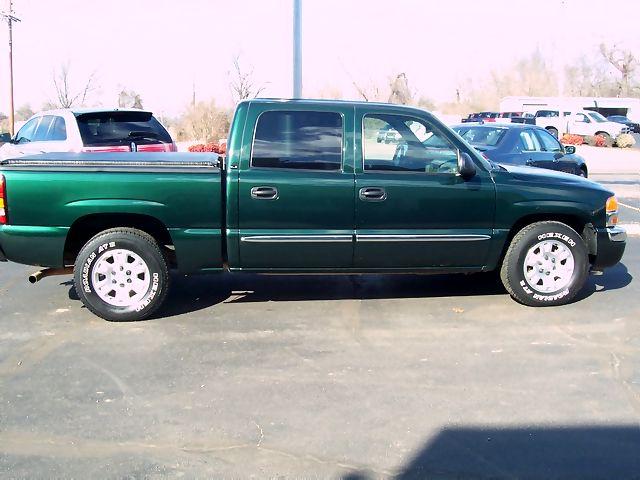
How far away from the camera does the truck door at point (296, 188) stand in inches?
219

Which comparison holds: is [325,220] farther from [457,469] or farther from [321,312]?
[457,469]

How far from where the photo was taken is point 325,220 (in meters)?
5.65

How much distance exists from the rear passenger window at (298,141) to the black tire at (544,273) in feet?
5.91

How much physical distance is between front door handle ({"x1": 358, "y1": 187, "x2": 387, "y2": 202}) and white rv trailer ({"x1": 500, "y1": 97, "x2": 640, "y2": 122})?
43533 mm

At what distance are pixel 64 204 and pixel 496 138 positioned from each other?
834cm

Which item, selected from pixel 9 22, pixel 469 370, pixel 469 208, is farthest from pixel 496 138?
pixel 9 22

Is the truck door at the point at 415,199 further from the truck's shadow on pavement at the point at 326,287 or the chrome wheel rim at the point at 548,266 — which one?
the truck's shadow on pavement at the point at 326,287

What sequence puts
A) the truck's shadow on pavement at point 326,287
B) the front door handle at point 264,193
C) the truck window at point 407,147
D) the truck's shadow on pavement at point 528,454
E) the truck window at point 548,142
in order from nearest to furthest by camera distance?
the truck's shadow on pavement at point 528,454 < the front door handle at point 264,193 < the truck window at point 407,147 < the truck's shadow on pavement at point 326,287 < the truck window at point 548,142

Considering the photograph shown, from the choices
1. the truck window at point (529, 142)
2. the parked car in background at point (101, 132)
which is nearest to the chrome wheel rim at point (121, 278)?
the parked car in background at point (101, 132)

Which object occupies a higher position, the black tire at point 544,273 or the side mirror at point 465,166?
the side mirror at point 465,166

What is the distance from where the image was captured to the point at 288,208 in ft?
18.3

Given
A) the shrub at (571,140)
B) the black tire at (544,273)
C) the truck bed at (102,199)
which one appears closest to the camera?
the truck bed at (102,199)

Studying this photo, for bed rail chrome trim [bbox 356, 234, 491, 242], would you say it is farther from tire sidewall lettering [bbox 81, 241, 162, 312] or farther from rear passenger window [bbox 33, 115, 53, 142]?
rear passenger window [bbox 33, 115, 53, 142]

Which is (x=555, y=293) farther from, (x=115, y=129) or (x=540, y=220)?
(x=115, y=129)
